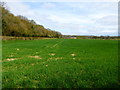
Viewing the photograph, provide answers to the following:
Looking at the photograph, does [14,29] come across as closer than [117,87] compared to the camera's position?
No

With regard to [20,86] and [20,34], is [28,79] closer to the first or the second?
[20,86]

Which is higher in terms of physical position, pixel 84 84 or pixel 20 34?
pixel 20 34

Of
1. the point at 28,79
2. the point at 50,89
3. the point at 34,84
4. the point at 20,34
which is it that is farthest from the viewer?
the point at 20,34

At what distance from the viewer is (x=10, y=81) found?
477 centimetres

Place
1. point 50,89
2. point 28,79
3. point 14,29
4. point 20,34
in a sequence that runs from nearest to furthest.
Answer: point 50,89, point 28,79, point 14,29, point 20,34

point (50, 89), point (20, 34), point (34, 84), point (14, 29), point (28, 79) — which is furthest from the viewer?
point (20, 34)

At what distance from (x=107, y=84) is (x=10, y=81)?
4.01m

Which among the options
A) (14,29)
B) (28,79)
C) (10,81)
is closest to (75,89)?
(28,79)

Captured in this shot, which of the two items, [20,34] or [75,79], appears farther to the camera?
[20,34]

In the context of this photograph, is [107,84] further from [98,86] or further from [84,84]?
[84,84]

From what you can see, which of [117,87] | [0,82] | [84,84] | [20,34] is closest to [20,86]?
[0,82]

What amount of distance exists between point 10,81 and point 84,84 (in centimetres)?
307

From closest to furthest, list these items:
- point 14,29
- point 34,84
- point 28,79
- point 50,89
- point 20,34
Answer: point 50,89 → point 34,84 → point 28,79 → point 14,29 → point 20,34

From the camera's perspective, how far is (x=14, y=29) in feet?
218
